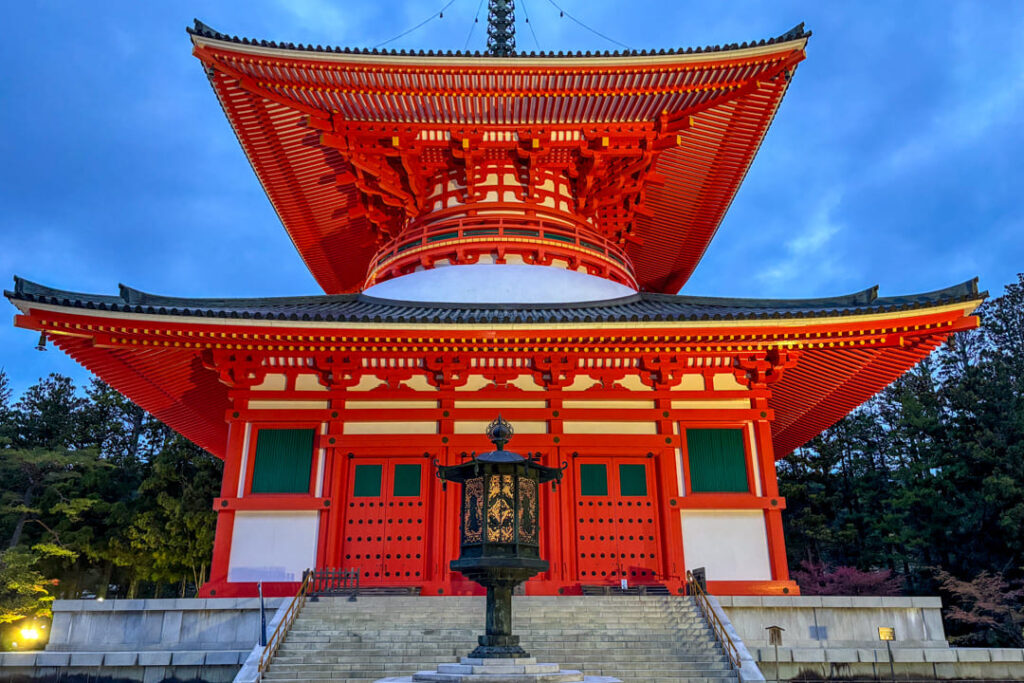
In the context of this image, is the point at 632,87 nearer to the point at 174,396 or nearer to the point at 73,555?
the point at 174,396

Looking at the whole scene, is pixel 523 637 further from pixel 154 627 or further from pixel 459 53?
pixel 459 53

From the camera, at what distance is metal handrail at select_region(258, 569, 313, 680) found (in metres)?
8.86

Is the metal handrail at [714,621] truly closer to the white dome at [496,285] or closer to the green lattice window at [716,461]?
the green lattice window at [716,461]

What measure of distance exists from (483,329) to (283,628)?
5.25 metres

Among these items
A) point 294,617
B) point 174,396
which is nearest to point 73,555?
point 174,396

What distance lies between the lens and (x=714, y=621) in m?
9.87

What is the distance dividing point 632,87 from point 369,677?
11.9 m

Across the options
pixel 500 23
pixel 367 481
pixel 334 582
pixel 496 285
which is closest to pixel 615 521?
pixel 367 481

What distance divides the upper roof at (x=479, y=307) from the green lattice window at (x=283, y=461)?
2.31 metres

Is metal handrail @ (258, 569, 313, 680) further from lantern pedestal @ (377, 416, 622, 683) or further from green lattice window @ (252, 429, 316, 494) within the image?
lantern pedestal @ (377, 416, 622, 683)

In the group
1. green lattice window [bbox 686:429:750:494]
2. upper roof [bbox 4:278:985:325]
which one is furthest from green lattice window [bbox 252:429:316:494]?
green lattice window [bbox 686:429:750:494]

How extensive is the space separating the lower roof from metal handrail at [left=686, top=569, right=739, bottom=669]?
3.93 m

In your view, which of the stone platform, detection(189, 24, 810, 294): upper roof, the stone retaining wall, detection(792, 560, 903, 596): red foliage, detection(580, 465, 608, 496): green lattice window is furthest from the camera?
detection(792, 560, 903, 596): red foliage

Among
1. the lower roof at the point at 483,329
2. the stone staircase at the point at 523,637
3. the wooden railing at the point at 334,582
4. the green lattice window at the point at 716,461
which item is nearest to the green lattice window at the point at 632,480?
the green lattice window at the point at 716,461
